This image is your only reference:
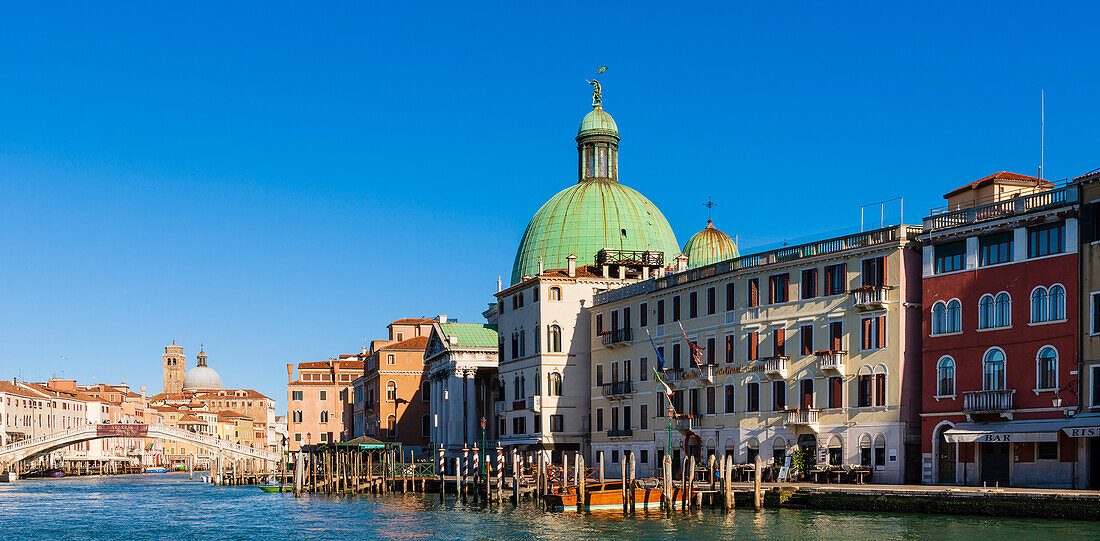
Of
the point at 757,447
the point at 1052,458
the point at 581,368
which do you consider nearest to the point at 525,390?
the point at 581,368

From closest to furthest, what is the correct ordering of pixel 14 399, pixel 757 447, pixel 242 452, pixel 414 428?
pixel 757 447, pixel 414 428, pixel 242 452, pixel 14 399

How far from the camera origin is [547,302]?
200 ft

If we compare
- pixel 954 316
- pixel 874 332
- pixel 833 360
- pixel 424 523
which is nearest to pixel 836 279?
pixel 874 332

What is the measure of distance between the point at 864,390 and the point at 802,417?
2.75 meters

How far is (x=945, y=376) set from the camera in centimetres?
4078

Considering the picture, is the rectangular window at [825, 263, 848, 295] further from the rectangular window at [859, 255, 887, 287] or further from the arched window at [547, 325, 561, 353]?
the arched window at [547, 325, 561, 353]

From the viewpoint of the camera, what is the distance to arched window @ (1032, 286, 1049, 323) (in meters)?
37.9

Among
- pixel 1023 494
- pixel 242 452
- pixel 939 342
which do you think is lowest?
pixel 242 452

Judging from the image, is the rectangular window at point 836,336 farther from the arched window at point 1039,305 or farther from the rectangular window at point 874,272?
the arched window at point 1039,305

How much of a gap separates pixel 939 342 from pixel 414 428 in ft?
158

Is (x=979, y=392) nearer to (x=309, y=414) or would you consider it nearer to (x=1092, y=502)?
(x=1092, y=502)

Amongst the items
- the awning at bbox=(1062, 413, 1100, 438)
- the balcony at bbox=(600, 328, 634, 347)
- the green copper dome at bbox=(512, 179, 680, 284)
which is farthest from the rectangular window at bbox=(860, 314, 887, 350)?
the green copper dome at bbox=(512, 179, 680, 284)

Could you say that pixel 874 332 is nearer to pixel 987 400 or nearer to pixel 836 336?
pixel 836 336

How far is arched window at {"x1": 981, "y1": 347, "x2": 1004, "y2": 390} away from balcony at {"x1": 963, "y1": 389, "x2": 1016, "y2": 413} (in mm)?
290
